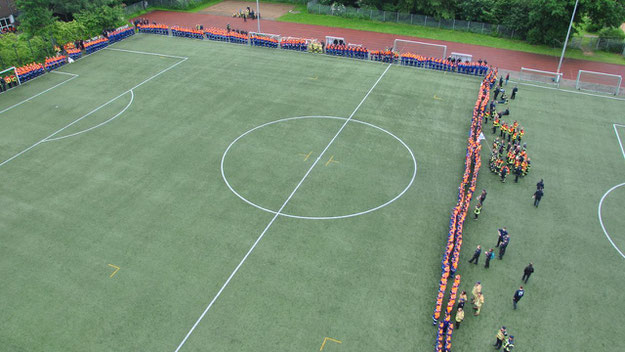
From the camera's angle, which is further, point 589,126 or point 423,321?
point 589,126

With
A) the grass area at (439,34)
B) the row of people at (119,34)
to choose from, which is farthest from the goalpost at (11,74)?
the grass area at (439,34)

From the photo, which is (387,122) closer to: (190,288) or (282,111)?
(282,111)

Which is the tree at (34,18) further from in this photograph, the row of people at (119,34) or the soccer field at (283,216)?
the soccer field at (283,216)

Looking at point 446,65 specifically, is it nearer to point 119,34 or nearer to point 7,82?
point 119,34

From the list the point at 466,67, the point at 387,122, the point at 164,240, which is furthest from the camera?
the point at 466,67

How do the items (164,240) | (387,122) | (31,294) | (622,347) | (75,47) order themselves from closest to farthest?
(622,347)
(31,294)
(164,240)
(387,122)
(75,47)

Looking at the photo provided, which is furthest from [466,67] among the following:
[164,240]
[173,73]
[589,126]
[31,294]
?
[31,294]

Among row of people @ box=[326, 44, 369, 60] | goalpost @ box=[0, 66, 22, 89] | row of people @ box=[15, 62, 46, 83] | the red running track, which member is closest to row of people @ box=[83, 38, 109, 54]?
row of people @ box=[15, 62, 46, 83]
